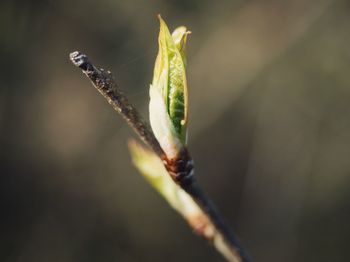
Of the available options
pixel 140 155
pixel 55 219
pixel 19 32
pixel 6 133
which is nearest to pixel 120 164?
pixel 55 219

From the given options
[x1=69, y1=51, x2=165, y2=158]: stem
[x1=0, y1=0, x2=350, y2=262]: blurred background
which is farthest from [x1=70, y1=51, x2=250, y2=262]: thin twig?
[x1=0, y1=0, x2=350, y2=262]: blurred background

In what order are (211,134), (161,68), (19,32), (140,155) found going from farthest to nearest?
(211,134) → (19,32) → (140,155) → (161,68)

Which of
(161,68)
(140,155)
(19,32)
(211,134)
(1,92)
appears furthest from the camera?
(211,134)

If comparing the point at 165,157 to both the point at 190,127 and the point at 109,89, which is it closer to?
the point at 109,89

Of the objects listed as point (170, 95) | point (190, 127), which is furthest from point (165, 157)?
point (190, 127)

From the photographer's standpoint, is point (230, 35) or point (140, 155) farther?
point (230, 35)

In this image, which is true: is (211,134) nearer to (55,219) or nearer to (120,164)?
(120,164)

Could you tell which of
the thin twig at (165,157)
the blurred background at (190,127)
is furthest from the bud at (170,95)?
the blurred background at (190,127)
